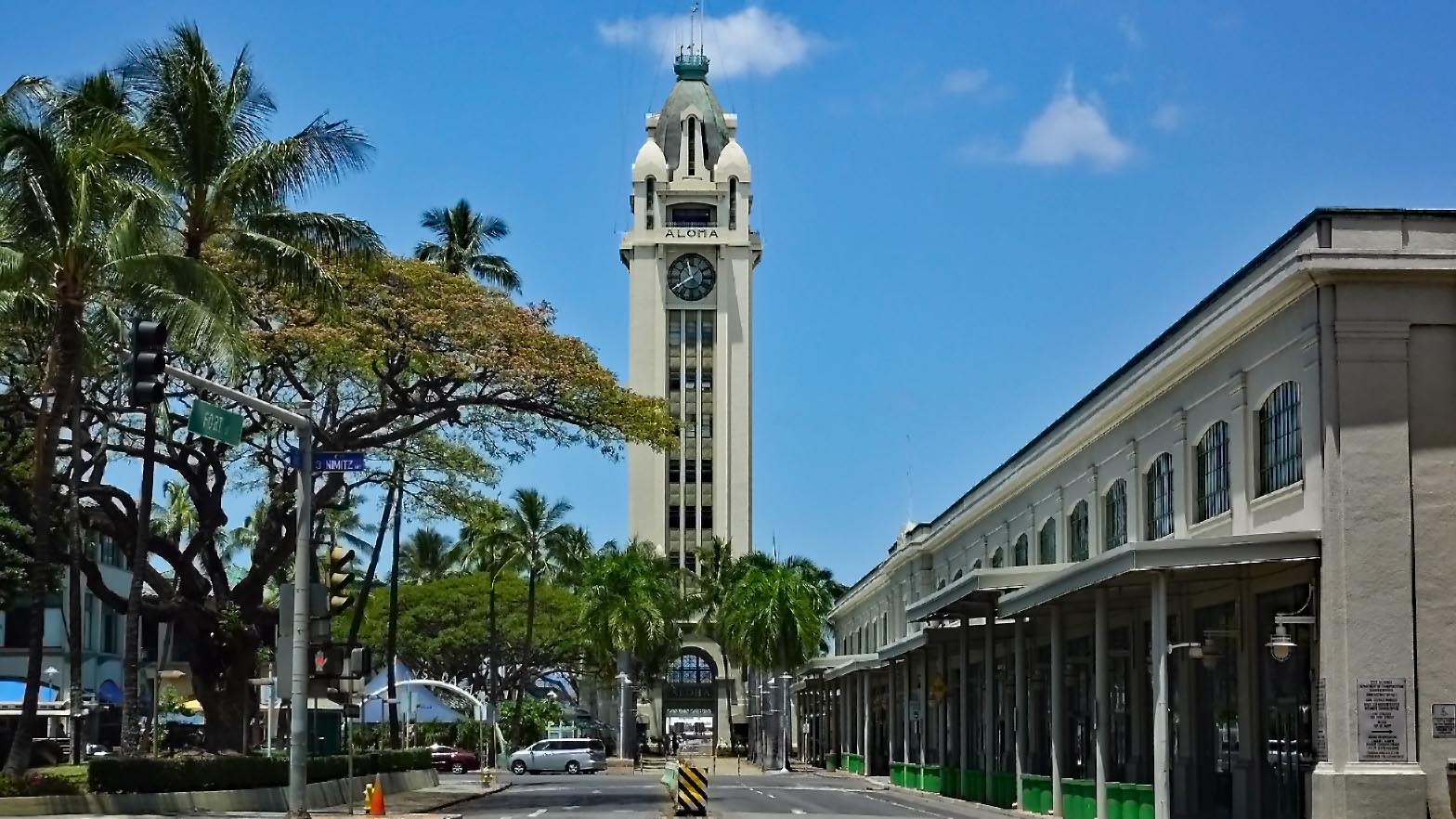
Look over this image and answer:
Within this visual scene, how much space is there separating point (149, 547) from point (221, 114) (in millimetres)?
11105

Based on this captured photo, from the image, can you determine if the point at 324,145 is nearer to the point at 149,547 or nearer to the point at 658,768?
the point at 149,547

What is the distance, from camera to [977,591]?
38438 mm

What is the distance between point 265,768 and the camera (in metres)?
38.5

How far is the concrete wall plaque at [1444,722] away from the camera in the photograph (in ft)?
86.9

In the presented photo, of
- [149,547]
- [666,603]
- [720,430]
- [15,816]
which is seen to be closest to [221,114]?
[149,547]

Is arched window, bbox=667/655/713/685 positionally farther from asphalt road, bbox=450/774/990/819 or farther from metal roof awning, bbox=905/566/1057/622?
metal roof awning, bbox=905/566/1057/622

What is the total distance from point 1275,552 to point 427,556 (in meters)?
99.0

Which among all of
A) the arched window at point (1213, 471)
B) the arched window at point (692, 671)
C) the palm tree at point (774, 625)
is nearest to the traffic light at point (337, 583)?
the arched window at point (1213, 471)

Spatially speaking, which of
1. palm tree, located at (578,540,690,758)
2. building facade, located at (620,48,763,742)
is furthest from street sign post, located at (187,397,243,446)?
building facade, located at (620,48,763,742)

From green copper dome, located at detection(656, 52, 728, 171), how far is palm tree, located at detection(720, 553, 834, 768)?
4144 cm

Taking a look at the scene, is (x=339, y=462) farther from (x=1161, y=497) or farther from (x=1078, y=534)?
(x=1078, y=534)

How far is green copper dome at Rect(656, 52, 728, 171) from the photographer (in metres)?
122

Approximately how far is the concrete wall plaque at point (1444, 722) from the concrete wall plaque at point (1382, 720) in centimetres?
54

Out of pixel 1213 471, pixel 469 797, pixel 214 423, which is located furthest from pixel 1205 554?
pixel 469 797
